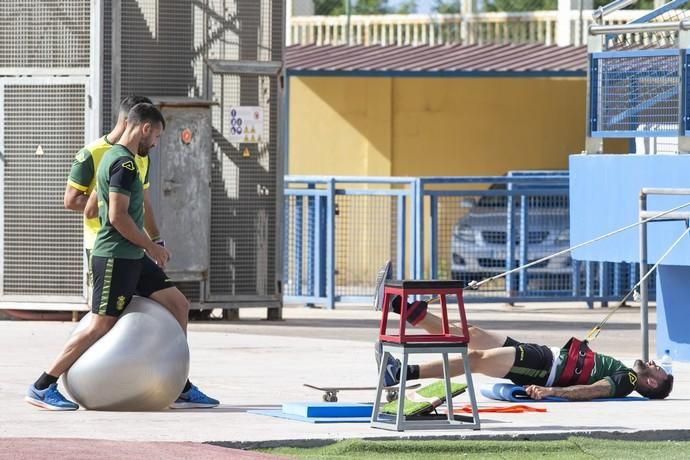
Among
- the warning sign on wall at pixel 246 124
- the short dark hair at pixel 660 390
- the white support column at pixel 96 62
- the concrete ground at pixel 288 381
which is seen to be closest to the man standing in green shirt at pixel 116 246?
the concrete ground at pixel 288 381

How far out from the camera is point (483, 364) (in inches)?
432

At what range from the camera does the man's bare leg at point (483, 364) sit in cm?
1092

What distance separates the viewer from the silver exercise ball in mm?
10336

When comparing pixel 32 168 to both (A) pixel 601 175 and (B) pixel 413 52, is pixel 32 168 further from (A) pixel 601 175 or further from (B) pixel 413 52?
(B) pixel 413 52

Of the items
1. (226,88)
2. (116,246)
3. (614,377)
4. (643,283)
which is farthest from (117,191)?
(226,88)

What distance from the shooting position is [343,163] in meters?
27.5

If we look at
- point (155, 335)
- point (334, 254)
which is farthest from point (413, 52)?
point (155, 335)

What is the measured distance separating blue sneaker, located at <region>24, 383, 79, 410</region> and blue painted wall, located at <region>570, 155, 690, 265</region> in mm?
5495

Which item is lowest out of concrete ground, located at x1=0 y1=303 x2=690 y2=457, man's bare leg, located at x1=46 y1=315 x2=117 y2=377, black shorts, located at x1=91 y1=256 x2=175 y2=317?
concrete ground, located at x1=0 y1=303 x2=690 y2=457

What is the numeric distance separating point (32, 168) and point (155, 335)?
767 cm

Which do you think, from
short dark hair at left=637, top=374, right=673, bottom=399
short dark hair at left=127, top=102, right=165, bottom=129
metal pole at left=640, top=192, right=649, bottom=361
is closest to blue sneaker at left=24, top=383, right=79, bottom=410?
short dark hair at left=127, top=102, right=165, bottom=129

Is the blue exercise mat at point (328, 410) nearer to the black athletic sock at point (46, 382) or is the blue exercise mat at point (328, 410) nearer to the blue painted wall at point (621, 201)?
the black athletic sock at point (46, 382)

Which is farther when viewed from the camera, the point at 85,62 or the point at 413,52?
the point at 413,52

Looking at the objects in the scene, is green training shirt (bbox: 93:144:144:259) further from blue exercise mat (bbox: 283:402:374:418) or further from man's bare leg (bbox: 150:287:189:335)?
blue exercise mat (bbox: 283:402:374:418)
